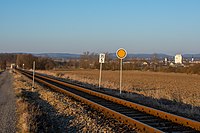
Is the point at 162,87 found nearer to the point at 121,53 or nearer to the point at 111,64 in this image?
the point at 121,53

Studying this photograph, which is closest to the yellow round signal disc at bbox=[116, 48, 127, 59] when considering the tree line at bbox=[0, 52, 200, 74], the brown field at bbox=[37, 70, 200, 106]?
the brown field at bbox=[37, 70, 200, 106]

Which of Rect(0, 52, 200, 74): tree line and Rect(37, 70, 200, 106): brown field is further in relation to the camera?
Rect(0, 52, 200, 74): tree line

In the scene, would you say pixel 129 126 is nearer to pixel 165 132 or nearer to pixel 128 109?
pixel 165 132

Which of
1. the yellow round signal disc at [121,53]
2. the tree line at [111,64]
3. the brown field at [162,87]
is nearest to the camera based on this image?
the brown field at [162,87]

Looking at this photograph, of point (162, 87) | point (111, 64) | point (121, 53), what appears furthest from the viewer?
point (111, 64)

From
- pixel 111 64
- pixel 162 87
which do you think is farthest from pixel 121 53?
pixel 111 64

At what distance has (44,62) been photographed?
Result: 160 m

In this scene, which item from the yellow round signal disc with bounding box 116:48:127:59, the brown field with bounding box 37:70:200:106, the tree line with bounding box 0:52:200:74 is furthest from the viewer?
the tree line with bounding box 0:52:200:74

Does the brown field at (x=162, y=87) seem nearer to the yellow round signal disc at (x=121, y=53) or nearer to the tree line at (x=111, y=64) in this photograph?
the yellow round signal disc at (x=121, y=53)

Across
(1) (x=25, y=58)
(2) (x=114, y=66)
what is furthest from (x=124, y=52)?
(1) (x=25, y=58)

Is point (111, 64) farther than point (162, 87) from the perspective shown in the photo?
Yes

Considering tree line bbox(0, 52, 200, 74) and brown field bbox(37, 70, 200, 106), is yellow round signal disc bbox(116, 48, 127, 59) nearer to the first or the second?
brown field bbox(37, 70, 200, 106)

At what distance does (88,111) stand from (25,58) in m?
161

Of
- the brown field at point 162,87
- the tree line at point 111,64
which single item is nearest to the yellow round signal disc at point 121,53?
the brown field at point 162,87
